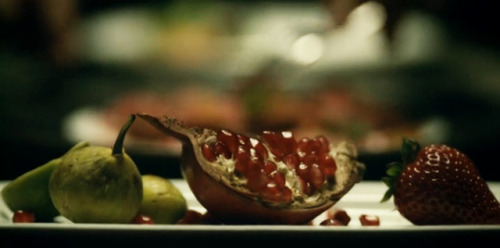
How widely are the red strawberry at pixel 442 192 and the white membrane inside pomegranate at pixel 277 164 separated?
0.33 ft

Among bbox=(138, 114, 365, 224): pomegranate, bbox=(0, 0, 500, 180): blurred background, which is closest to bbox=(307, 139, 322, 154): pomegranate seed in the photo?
bbox=(138, 114, 365, 224): pomegranate

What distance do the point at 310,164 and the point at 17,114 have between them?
81.8 inches

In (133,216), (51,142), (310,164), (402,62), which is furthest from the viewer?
(402,62)

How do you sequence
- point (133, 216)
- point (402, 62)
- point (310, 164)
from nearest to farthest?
point (133, 216)
point (310, 164)
point (402, 62)

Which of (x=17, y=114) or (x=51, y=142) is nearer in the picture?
(x=51, y=142)

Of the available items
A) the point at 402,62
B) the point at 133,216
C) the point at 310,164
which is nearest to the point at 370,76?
the point at 402,62

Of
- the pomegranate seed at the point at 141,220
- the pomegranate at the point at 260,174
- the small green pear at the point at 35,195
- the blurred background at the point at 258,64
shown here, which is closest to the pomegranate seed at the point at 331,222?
the pomegranate at the point at 260,174

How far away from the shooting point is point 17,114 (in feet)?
9.13

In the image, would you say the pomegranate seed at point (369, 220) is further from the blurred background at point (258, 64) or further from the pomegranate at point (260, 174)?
the blurred background at point (258, 64)

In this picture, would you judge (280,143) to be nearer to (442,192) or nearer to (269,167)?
(269,167)

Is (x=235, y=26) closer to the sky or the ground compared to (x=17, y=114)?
closer to the sky

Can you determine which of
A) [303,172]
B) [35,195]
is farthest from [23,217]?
[303,172]

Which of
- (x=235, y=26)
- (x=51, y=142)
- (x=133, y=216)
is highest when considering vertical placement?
(x=235, y=26)

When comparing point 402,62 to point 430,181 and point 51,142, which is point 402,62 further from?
point 430,181
